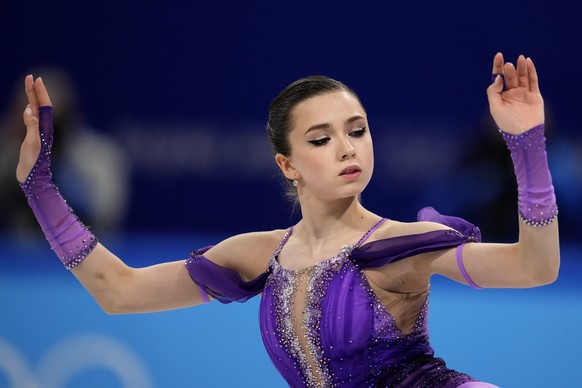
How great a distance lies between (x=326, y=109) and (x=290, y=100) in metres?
0.15

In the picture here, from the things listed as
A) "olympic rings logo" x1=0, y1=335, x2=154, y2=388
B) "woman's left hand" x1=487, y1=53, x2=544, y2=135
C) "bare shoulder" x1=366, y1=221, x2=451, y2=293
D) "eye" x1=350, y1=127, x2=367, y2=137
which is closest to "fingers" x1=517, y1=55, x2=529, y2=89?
"woman's left hand" x1=487, y1=53, x2=544, y2=135

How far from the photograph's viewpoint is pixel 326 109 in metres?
2.96

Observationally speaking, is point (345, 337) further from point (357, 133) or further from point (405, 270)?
point (357, 133)

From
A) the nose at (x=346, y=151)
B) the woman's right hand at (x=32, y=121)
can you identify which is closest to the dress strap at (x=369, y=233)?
the nose at (x=346, y=151)

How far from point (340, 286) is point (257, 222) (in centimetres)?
335

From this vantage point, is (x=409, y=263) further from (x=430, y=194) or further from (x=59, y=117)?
(x=59, y=117)

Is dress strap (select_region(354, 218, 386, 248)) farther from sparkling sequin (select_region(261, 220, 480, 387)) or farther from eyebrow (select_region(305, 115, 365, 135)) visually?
eyebrow (select_region(305, 115, 365, 135))

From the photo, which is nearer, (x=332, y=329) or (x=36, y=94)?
(x=332, y=329)

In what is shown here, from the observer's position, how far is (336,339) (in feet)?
9.34

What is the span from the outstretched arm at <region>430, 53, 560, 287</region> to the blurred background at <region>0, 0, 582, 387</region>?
244cm

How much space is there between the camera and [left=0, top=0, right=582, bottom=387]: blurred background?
575 centimetres

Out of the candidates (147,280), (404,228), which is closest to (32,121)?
(147,280)

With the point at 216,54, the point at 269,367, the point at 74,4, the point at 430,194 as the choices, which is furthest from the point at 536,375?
the point at 74,4

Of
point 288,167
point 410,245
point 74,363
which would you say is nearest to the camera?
point 410,245
